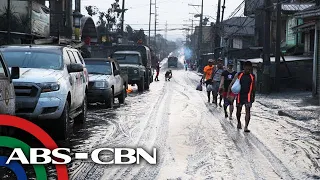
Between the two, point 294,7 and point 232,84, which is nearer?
point 232,84

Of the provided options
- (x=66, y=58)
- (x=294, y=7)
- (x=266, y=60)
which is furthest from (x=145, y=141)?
(x=294, y=7)

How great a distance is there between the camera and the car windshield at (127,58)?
30.4 metres

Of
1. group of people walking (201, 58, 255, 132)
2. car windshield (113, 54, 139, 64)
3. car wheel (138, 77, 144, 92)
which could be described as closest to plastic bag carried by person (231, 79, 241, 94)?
group of people walking (201, 58, 255, 132)

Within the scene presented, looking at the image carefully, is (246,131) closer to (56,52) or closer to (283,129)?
(283,129)

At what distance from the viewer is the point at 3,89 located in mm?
6914

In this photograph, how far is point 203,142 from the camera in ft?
34.7

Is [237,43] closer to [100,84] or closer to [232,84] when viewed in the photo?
[100,84]

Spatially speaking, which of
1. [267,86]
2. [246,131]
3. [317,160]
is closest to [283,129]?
[246,131]

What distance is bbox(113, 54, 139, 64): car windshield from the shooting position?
30438mm

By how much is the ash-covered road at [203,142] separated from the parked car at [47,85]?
0.68 metres

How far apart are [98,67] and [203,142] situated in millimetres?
9422

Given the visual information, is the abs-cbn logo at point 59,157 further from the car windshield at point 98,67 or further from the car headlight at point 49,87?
the car windshield at point 98,67

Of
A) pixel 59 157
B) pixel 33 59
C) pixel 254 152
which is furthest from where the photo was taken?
pixel 33 59

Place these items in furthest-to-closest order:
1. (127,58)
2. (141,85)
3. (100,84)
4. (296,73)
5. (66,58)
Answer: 1. (127,58)
2. (141,85)
3. (296,73)
4. (100,84)
5. (66,58)
